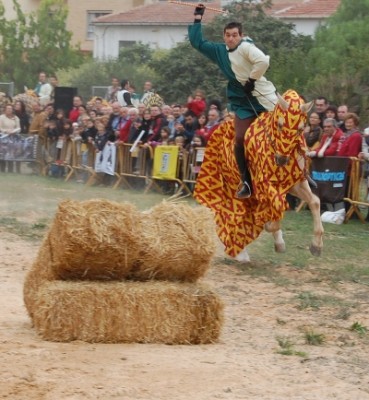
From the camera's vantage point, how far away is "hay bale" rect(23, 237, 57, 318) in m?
8.37

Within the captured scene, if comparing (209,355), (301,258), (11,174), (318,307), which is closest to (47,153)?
(11,174)

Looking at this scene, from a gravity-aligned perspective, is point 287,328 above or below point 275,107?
below

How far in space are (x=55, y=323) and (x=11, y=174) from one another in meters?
17.5

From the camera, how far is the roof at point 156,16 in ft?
152

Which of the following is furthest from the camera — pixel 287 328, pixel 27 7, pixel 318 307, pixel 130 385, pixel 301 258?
pixel 27 7

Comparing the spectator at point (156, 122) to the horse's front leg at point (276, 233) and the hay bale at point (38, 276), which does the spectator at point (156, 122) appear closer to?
the horse's front leg at point (276, 233)

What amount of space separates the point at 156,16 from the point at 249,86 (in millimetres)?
36463

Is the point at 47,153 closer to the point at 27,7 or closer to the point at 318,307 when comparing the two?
the point at 318,307

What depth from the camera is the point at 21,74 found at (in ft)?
149

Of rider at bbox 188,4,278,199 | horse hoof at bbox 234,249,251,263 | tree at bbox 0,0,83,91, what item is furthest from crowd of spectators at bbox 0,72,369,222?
tree at bbox 0,0,83,91

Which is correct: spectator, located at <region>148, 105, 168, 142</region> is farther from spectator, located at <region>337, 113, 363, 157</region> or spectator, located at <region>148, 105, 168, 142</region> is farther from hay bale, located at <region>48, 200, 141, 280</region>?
hay bale, located at <region>48, 200, 141, 280</region>

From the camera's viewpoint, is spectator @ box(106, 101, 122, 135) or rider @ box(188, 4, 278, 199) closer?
rider @ box(188, 4, 278, 199)

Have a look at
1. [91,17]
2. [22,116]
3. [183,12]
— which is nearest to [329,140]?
[22,116]

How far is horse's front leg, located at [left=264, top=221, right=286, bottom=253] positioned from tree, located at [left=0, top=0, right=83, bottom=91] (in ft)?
108
